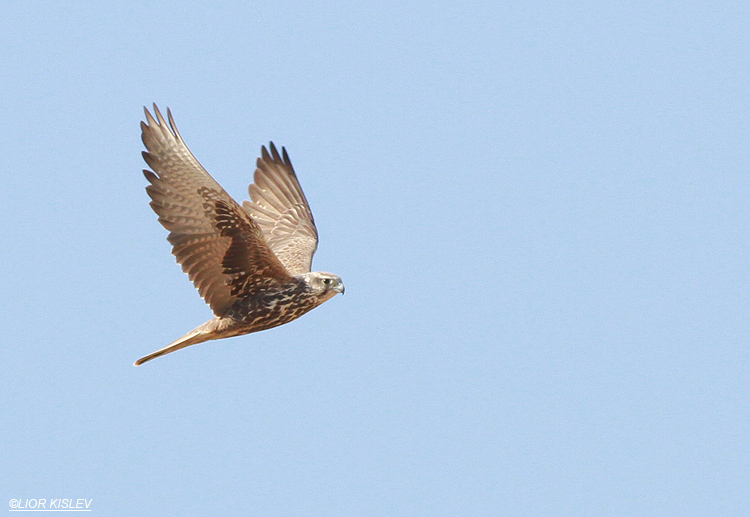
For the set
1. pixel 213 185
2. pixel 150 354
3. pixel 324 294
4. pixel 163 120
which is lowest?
pixel 150 354

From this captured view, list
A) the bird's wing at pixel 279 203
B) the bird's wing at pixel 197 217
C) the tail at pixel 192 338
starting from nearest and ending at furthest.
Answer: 1. the bird's wing at pixel 197 217
2. the tail at pixel 192 338
3. the bird's wing at pixel 279 203

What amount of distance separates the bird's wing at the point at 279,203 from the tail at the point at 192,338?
2162mm

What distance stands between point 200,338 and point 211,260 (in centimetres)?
81

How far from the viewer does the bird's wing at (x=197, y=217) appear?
30.3 feet

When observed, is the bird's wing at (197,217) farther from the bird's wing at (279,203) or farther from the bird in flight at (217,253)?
the bird's wing at (279,203)

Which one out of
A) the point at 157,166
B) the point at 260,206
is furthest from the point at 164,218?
the point at 260,206

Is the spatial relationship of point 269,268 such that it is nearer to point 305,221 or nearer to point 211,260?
point 211,260

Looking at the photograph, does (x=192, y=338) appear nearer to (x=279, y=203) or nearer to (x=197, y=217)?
(x=197, y=217)

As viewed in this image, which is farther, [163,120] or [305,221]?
[305,221]

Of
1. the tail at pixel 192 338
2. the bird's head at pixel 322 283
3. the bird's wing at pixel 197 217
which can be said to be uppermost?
the bird's wing at pixel 197 217

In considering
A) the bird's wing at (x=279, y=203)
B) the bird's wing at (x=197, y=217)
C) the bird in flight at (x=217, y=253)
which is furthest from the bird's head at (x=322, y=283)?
the bird's wing at (x=279, y=203)

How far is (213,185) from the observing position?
916 cm

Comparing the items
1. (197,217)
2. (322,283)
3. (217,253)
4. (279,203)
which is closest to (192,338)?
(217,253)

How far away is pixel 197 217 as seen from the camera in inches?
368
